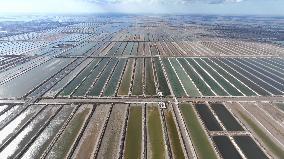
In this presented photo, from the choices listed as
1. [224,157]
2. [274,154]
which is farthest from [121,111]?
[274,154]

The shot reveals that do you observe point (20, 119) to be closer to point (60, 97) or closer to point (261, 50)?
point (60, 97)

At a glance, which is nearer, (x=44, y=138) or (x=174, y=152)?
(x=174, y=152)

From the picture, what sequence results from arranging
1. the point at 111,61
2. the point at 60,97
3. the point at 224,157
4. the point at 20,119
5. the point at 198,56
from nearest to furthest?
1. the point at 224,157
2. the point at 20,119
3. the point at 60,97
4. the point at 111,61
5. the point at 198,56

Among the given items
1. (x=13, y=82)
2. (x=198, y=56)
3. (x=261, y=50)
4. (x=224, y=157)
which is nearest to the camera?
(x=224, y=157)
